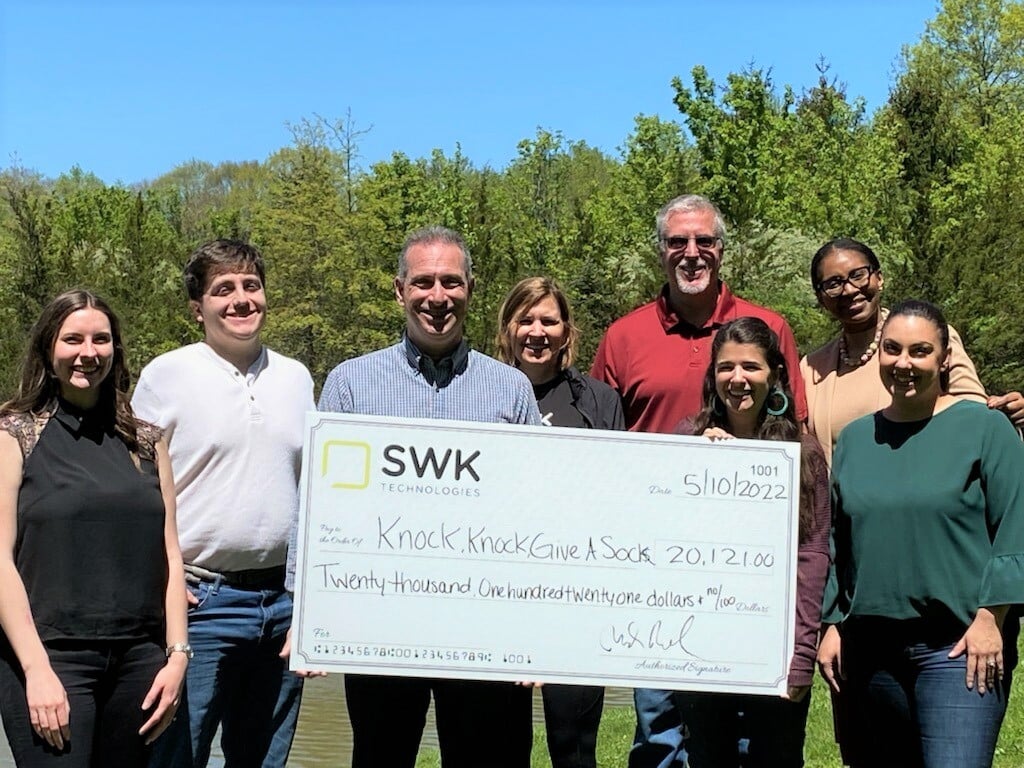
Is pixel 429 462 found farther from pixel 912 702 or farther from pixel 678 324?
pixel 912 702

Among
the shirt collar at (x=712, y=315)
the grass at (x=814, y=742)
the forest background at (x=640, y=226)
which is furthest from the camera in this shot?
the forest background at (x=640, y=226)

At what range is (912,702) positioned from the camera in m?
4.28

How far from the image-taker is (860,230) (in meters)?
27.6

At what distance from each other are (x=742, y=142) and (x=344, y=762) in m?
18.1

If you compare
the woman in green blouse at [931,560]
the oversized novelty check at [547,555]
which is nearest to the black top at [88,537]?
the oversized novelty check at [547,555]

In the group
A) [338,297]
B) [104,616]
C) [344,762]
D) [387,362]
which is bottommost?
[344,762]

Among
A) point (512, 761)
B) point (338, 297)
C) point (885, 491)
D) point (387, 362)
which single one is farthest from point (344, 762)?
point (338, 297)

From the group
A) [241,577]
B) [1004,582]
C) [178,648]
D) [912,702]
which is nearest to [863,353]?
[1004,582]

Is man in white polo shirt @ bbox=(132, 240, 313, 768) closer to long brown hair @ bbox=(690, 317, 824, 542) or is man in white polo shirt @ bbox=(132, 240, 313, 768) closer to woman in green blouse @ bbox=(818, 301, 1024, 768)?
long brown hair @ bbox=(690, 317, 824, 542)

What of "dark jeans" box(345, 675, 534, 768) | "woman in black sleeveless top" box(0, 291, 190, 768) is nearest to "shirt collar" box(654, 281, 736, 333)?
"dark jeans" box(345, 675, 534, 768)

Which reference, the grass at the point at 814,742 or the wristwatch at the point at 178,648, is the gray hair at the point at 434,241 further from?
the grass at the point at 814,742

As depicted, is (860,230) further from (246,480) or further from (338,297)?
(246,480)

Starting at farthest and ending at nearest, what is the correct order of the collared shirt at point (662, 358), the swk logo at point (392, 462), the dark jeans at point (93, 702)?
the collared shirt at point (662, 358) → the swk logo at point (392, 462) → the dark jeans at point (93, 702)

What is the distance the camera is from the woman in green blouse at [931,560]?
414 centimetres
